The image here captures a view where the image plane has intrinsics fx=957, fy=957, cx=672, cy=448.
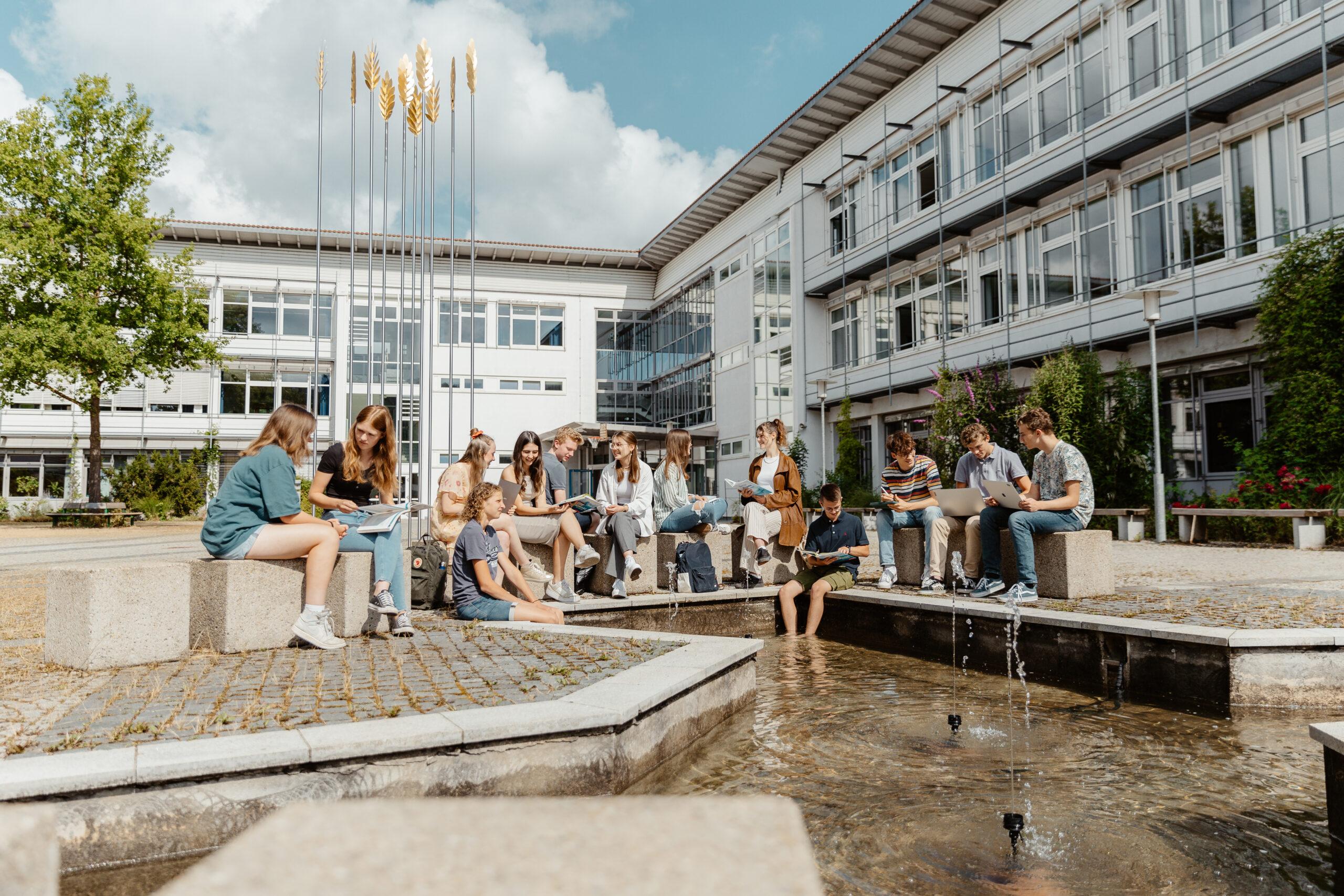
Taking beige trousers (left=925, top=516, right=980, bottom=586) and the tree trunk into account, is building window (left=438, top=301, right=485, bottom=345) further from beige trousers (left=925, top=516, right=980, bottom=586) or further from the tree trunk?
beige trousers (left=925, top=516, right=980, bottom=586)

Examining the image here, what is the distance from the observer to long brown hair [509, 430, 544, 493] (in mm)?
9172

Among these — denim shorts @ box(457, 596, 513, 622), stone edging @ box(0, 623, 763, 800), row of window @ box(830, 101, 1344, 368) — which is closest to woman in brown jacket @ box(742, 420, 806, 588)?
denim shorts @ box(457, 596, 513, 622)

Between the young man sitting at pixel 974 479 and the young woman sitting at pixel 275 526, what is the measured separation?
5.56 metres

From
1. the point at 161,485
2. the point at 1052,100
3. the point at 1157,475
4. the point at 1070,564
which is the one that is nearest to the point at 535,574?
the point at 1070,564

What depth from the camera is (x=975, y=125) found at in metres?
23.6

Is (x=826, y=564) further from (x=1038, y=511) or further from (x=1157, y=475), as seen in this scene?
(x=1157, y=475)

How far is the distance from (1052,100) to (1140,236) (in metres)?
4.15

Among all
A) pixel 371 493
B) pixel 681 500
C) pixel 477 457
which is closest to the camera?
pixel 371 493

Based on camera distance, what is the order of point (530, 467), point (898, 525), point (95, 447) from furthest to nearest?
point (95, 447)
point (898, 525)
point (530, 467)

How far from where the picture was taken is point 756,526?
9977mm

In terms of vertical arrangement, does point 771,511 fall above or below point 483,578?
above

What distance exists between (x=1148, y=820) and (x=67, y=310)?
27.4 m

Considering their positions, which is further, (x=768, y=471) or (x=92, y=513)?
(x=92, y=513)

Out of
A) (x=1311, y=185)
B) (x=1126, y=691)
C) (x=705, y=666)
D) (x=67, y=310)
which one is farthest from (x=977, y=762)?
(x=67, y=310)
